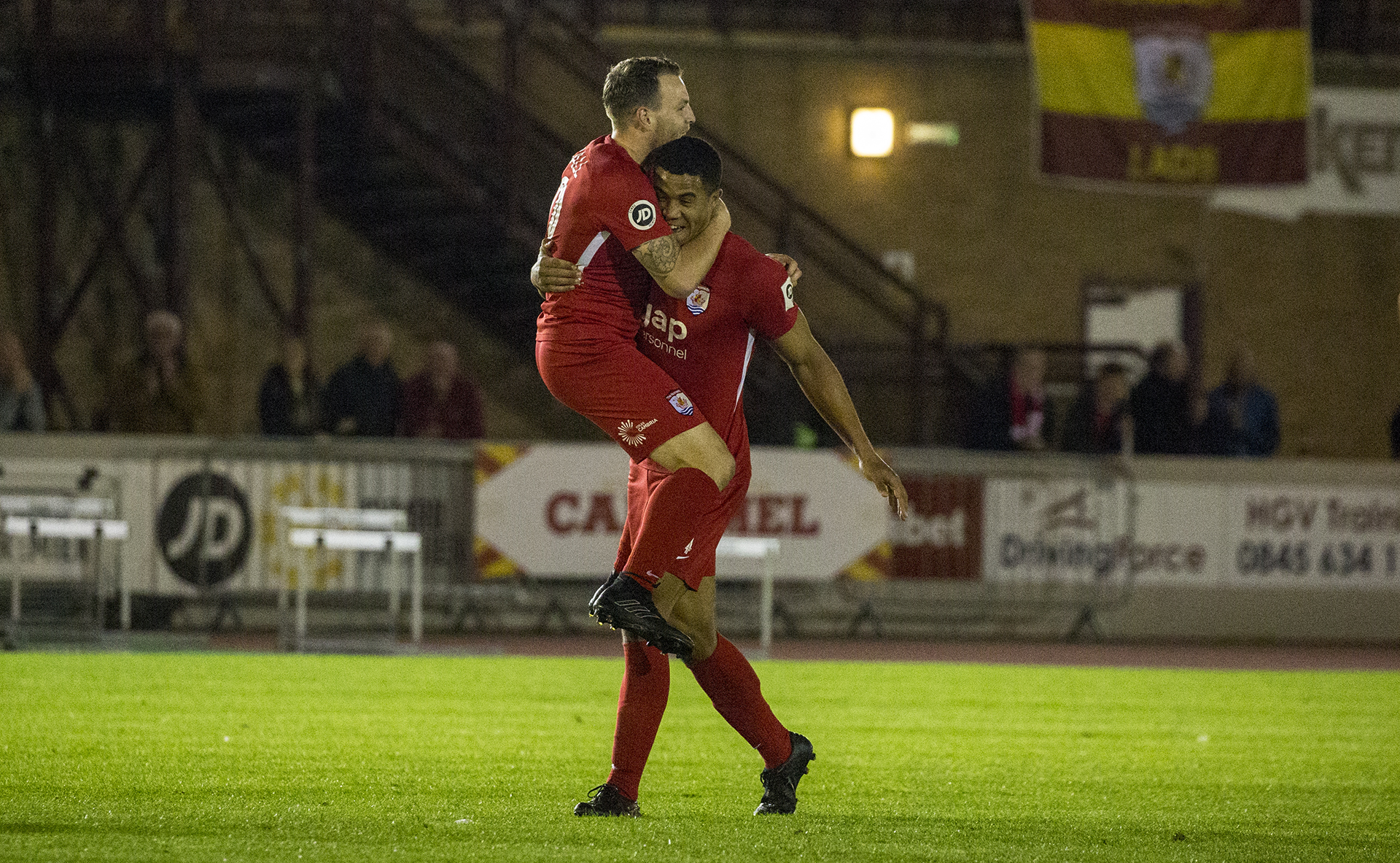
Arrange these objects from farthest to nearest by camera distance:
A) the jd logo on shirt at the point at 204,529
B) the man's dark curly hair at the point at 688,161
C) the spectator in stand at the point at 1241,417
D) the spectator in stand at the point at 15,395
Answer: the spectator in stand at the point at 1241,417 → the spectator in stand at the point at 15,395 → the jd logo on shirt at the point at 204,529 → the man's dark curly hair at the point at 688,161

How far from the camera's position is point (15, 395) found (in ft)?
49.6

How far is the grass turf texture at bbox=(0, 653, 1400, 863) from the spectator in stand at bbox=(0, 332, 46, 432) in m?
3.92

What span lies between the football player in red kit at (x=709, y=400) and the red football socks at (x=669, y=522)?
0.16 feet

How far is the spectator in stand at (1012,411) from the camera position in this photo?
16453mm

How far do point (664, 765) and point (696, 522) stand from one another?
2066mm

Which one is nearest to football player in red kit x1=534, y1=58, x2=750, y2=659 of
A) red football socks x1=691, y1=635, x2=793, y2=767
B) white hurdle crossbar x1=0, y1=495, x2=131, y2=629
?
red football socks x1=691, y1=635, x2=793, y2=767

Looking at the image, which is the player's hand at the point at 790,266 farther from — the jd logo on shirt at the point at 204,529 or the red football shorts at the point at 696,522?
the jd logo on shirt at the point at 204,529

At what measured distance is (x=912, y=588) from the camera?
15.7 metres

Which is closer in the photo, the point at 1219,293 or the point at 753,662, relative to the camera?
the point at 753,662

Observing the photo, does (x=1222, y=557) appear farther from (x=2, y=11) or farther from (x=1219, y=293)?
(x=2, y=11)

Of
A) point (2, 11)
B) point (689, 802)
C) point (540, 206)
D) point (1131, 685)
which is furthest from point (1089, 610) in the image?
point (2, 11)

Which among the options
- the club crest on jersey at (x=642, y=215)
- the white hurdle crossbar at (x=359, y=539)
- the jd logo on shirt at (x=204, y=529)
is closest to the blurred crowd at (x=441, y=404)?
the jd logo on shirt at (x=204, y=529)

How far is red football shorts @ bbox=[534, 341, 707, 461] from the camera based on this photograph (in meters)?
5.78

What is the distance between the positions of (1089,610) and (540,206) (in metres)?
7.04
